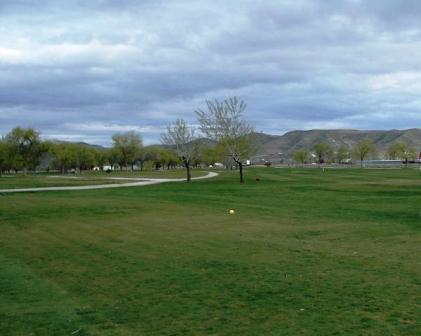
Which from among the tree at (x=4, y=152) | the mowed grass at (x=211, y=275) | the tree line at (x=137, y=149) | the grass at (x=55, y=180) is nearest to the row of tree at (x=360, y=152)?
the tree line at (x=137, y=149)

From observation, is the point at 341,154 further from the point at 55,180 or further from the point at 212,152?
the point at 55,180

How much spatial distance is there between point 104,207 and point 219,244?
1200cm

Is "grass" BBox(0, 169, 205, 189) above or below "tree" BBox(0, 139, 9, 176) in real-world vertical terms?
below

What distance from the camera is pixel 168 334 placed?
713 cm

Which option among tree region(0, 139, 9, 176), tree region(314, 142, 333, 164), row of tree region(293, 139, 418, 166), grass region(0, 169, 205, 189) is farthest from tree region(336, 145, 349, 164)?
tree region(0, 139, 9, 176)

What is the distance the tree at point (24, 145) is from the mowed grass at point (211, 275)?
78.1 metres

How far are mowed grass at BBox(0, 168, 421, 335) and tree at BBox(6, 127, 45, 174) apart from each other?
78.1 metres

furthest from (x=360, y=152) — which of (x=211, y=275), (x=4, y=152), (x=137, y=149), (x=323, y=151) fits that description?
(x=211, y=275)

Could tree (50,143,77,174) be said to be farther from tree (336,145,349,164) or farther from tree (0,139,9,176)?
tree (336,145,349,164)

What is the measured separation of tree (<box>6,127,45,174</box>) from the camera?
95688 millimetres

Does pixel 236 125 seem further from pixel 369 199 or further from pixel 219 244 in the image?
pixel 219 244

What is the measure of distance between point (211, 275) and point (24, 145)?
92571 mm

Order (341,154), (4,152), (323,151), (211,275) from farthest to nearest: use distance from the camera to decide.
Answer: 1. (341,154)
2. (323,151)
3. (4,152)
4. (211,275)

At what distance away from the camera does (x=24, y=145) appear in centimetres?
9769
